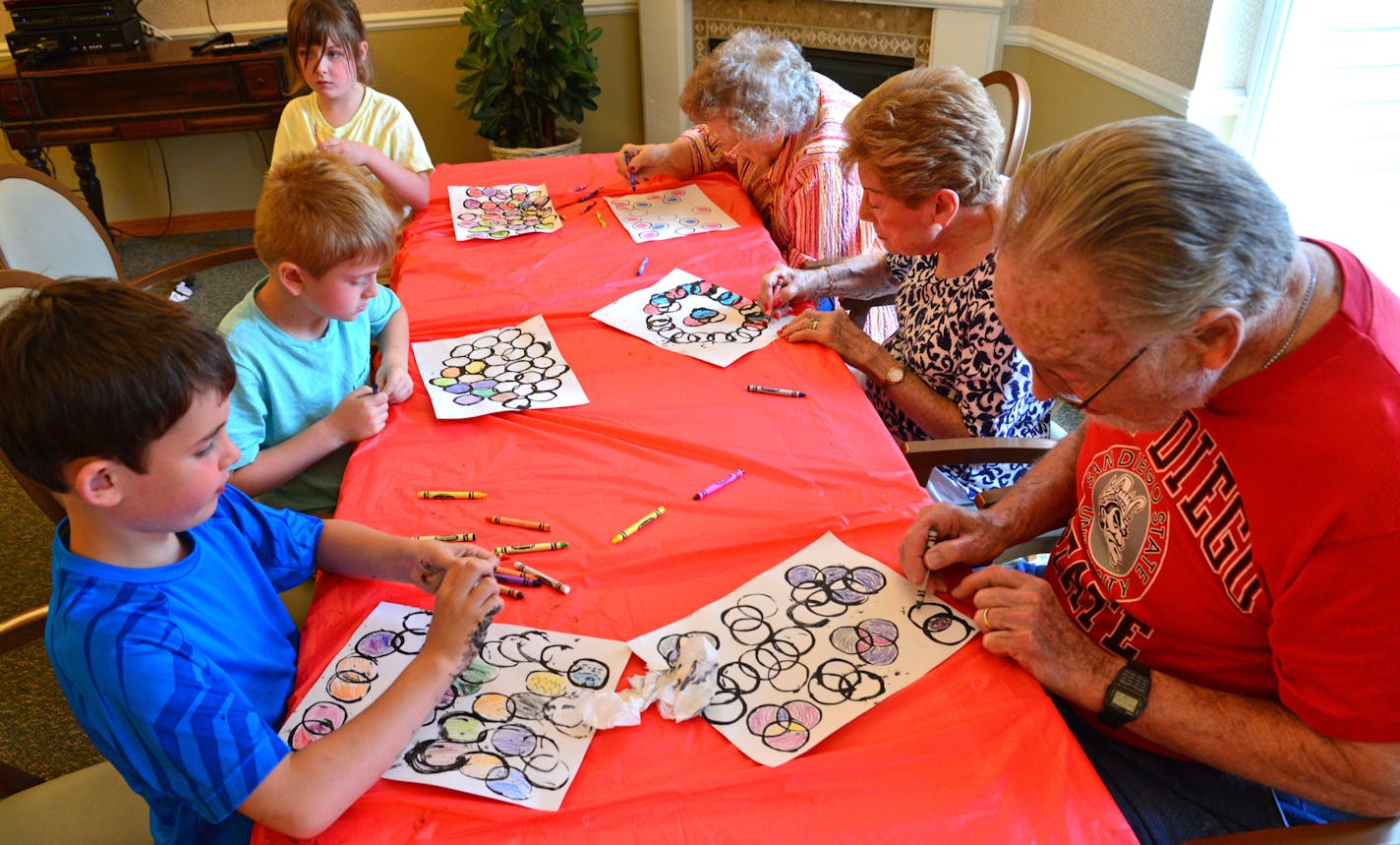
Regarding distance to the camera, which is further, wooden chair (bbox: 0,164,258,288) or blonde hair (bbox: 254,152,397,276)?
wooden chair (bbox: 0,164,258,288)

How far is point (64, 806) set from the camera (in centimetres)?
118

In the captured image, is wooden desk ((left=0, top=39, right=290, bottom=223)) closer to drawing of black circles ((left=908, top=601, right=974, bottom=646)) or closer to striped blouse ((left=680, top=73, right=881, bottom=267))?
striped blouse ((left=680, top=73, right=881, bottom=267))

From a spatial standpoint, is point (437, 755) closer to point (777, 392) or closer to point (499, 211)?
point (777, 392)

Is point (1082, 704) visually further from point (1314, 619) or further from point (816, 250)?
point (816, 250)

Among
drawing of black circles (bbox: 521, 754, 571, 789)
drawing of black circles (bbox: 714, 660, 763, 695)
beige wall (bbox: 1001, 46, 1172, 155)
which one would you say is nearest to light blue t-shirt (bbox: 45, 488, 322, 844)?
drawing of black circles (bbox: 521, 754, 571, 789)

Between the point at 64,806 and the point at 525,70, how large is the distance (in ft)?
11.6

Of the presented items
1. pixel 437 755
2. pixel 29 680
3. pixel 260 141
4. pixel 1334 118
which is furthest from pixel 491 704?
pixel 260 141

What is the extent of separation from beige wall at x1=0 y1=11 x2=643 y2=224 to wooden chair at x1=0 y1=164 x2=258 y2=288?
2.51 meters

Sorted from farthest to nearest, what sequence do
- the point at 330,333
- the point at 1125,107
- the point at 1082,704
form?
1. the point at 1125,107
2. the point at 330,333
3. the point at 1082,704

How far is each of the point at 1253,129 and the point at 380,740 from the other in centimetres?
274

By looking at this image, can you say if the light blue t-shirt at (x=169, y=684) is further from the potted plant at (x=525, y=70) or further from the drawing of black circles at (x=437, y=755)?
the potted plant at (x=525, y=70)

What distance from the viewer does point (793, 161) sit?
7.32 ft

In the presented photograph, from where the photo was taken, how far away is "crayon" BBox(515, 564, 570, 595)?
116 centimetres

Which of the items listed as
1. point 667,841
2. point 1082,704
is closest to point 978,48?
point 1082,704
